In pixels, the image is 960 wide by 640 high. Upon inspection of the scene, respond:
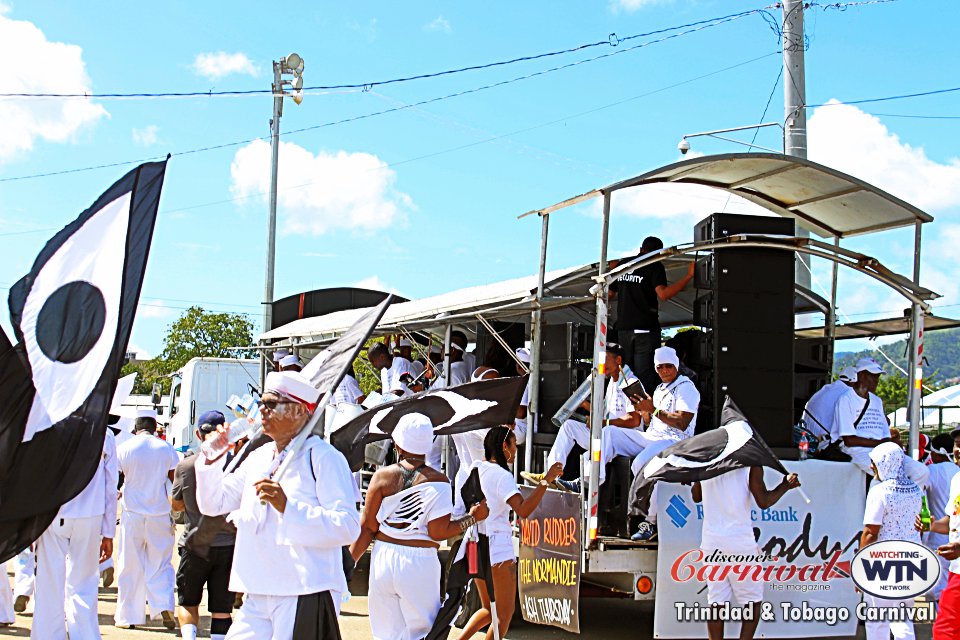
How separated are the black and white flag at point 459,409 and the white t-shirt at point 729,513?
1.63 meters

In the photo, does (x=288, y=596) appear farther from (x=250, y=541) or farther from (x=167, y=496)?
(x=167, y=496)

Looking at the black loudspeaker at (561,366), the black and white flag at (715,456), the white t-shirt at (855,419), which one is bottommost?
the black and white flag at (715,456)

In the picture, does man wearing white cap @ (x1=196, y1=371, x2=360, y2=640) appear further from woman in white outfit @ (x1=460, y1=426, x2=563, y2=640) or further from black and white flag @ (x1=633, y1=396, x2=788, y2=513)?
black and white flag @ (x1=633, y1=396, x2=788, y2=513)

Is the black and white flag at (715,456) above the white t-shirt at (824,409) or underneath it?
underneath

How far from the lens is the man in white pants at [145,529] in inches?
368

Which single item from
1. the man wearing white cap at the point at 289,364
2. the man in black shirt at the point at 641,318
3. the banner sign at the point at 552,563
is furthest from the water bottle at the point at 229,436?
the man wearing white cap at the point at 289,364

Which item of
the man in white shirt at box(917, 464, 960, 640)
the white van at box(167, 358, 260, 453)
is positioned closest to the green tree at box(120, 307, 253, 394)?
the white van at box(167, 358, 260, 453)

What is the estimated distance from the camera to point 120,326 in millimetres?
6172

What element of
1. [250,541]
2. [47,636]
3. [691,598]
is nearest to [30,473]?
[47,636]

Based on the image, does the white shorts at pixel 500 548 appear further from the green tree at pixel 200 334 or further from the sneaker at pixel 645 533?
the green tree at pixel 200 334

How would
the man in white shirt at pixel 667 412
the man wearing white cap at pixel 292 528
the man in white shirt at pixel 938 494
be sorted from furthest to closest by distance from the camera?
the man in white shirt at pixel 938 494, the man in white shirt at pixel 667 412, the man wearing white cap at pixel 292 528

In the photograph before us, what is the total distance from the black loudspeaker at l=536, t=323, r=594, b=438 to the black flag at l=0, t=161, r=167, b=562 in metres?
4.84

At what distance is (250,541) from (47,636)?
318 cm

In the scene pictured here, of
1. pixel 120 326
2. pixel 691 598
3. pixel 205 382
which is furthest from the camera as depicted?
pixel 205 382
